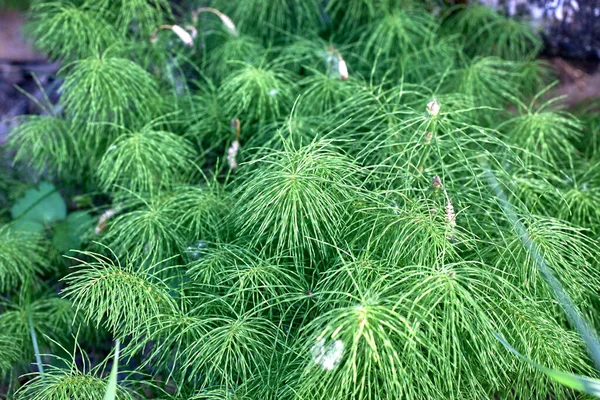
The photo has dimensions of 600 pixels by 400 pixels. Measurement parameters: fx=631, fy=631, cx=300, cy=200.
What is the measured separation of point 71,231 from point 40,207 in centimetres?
18

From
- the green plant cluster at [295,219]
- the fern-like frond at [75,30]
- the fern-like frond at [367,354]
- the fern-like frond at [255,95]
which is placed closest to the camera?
the fern-like frond at [367,354]

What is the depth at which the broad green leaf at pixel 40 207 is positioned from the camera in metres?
2.15

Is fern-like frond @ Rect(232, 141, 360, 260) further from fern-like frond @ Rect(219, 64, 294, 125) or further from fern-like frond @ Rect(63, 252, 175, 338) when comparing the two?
fern-like frond @ Rect(219, 64, 294, 125)

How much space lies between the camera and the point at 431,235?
140 centimetres

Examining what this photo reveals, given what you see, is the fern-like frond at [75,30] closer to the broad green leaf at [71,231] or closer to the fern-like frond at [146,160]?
the fern-like frond at [146,160]

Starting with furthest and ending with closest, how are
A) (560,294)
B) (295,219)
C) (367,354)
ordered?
(295,219), (560,294), (367,354)

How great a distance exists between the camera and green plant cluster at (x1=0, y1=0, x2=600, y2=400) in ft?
4.36

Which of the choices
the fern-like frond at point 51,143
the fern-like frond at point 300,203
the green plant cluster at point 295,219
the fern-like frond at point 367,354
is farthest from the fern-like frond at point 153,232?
the fern-like frond at point 367,354

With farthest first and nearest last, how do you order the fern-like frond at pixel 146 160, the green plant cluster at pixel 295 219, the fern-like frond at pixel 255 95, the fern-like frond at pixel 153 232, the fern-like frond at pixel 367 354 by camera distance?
1. the fern-like frond at pixel 255 95
2. the fern-like frond at pixel 146 160
3. the fern-like frond at pixel 153 232
4. the green plant cluster at pixel 295 219
5. the fern-like frond at pixel 367 354

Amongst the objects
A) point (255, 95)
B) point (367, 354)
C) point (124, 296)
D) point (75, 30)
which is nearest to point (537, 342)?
point (367, 354)

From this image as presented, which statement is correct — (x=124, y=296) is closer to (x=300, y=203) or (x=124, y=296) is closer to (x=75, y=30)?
(x=300, y=203)

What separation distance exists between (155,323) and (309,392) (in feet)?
1.40

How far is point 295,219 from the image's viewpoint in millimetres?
1461

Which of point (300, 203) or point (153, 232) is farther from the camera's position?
point (153, 232)
